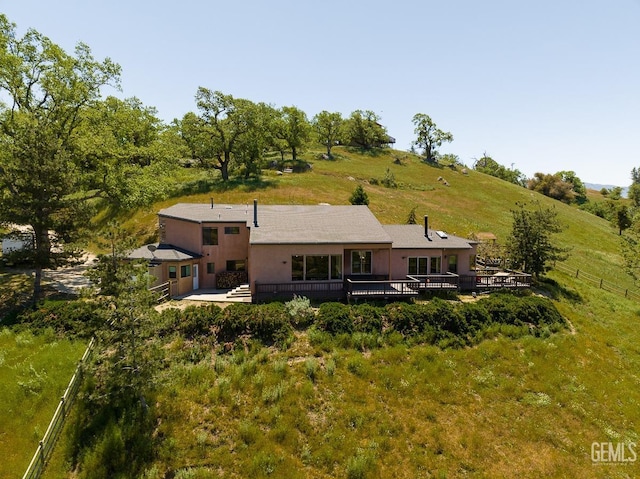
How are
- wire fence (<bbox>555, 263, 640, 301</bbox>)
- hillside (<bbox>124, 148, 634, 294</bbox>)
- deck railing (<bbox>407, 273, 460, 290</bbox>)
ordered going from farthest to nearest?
hillside (<bbox>124, 148, 634, 294</bbox>) → wire fence (<bbox>555, 263, 640, 301</bbox>) → deck railing (<bbox>407, 273, 460, 290</bbox>)

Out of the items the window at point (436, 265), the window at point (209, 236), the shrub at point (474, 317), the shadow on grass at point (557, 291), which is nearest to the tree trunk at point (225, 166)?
the window at point (209, 236)

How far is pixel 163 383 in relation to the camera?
44.5 feet

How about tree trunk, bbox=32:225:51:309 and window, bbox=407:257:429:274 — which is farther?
window, bbox=407:257:429:274

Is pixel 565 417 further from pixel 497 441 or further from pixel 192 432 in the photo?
pixel 192 432

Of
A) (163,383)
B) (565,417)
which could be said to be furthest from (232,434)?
(565,417)

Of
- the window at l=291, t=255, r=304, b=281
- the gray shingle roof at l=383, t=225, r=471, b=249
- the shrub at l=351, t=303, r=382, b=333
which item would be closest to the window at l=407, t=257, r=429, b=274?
the gray shingle roof at l=383, t=225, r=471, b=249

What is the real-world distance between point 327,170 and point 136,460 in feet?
205

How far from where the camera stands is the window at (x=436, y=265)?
2528cm

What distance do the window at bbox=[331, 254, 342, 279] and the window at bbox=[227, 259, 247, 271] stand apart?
6976 mm

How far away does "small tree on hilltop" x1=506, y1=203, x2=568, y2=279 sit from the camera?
2673cm

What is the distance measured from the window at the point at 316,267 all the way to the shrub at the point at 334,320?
10.7 feet

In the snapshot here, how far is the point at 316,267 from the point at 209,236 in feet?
27.2

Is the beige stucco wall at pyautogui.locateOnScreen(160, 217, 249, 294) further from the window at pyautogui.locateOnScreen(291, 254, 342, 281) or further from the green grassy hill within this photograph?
the green grassy hill

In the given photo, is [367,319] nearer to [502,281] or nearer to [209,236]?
[502,281]
